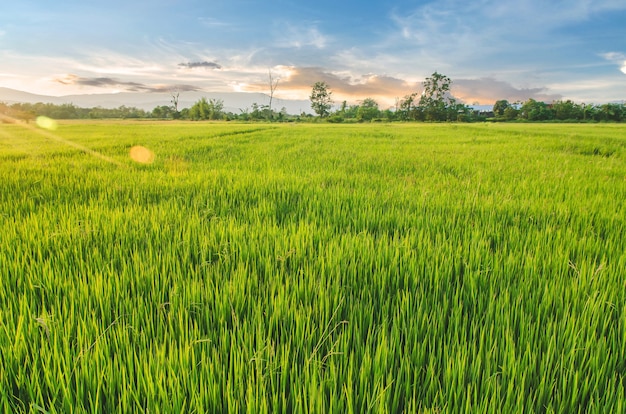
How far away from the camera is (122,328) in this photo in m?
1.09

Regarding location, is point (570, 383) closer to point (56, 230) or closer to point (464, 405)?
point (464, 405)

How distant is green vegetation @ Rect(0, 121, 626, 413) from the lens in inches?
33.8

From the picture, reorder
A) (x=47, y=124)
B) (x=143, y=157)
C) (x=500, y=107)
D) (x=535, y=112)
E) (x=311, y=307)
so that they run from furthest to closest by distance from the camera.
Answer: (x=500, y=107) → (x=535, y=112) → (x=47, y=124) → (x=143, y=157) → (x=311, y=307)

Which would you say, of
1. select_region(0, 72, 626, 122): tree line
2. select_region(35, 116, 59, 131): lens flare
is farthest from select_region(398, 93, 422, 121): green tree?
select_region(35, 116, 59, 131): lens flare

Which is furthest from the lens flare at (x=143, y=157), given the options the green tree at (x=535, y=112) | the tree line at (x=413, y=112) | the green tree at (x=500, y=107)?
the green tree at (x=500, y=107)

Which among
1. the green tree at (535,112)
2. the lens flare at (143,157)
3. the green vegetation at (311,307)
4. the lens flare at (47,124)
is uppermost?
the green tree at (535,112)

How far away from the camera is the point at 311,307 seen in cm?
124

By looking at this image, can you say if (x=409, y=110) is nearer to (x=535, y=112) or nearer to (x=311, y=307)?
(x=535, y=112)

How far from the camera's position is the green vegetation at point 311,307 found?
2.82 feet

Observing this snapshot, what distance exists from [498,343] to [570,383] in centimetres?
21

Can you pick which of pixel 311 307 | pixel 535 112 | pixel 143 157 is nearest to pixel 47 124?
pixel 143 157

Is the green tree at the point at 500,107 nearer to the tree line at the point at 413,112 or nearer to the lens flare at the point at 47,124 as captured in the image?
the tree line at the point at 413,112

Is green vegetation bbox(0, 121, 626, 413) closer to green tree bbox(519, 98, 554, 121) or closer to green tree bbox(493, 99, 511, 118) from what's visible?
green tree bbox(519, 98, 554, 121)

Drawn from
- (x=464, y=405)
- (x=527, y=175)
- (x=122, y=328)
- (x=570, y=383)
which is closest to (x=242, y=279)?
(x=122, y=328)
